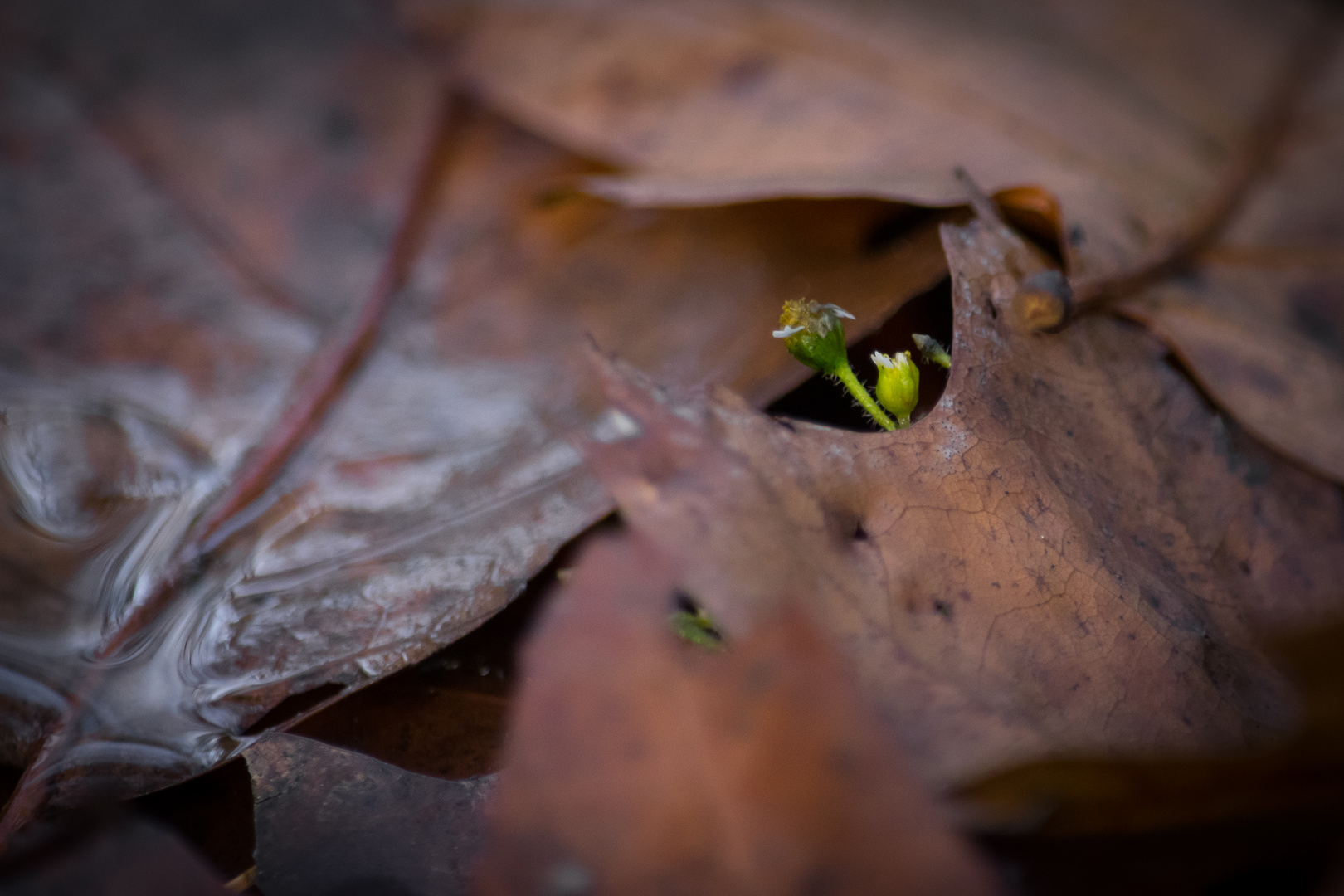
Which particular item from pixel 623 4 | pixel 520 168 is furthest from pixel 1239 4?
pixel 520 168

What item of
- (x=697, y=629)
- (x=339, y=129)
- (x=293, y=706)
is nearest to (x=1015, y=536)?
(x=697, y=629)

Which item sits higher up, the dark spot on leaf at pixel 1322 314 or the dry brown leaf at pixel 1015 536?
the dark spot on leaf at pixel 1322 314

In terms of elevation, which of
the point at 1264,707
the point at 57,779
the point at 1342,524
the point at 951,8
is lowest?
the point at 57,779

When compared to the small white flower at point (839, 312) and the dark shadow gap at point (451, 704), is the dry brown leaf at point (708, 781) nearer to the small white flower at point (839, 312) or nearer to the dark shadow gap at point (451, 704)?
the dark shadow gap at point (451, 704)

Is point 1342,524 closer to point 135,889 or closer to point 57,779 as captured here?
point 135,889

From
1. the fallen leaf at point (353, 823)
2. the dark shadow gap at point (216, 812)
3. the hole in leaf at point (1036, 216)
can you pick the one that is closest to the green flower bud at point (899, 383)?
the hole in leaf at point (1036, 216)

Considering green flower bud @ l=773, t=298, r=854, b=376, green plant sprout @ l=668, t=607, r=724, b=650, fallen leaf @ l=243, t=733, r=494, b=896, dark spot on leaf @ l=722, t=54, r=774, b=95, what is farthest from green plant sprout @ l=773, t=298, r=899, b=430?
dark spot on leaf @ l=722, t=54, r=774, b=95

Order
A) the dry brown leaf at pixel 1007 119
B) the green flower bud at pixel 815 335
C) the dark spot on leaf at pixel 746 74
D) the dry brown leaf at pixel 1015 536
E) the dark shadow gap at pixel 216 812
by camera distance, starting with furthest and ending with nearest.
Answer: the dark spot on leaf at pixel 746 74 → the dry brown leaf at pixel 1007 119 → the green flower bud at pixel 815 335 → the dark shadow gap at pixel 216 812 → the dry brown leaf at pixel 1015 536
